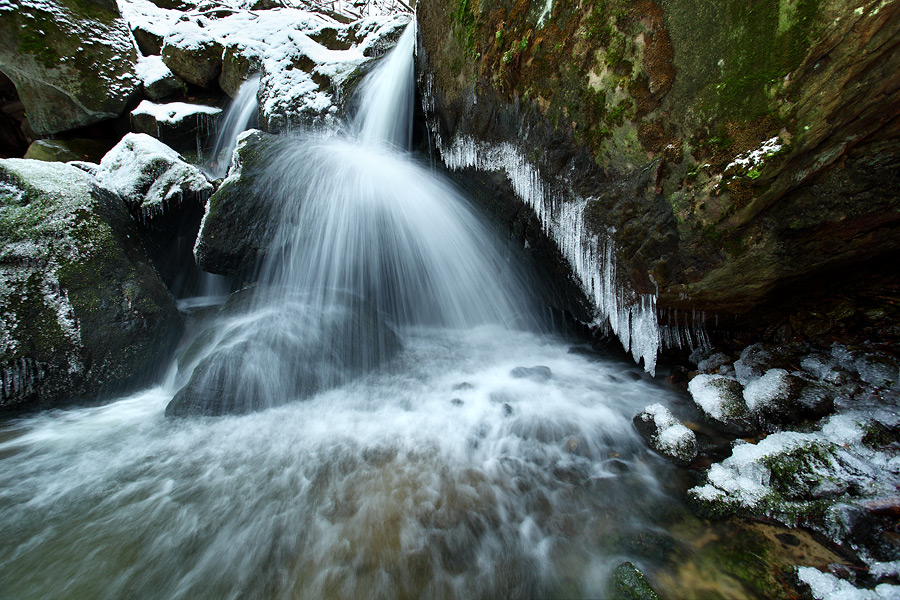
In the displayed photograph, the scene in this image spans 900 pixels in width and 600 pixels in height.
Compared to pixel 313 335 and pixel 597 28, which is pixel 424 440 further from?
pixel 597 28

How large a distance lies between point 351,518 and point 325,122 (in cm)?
837

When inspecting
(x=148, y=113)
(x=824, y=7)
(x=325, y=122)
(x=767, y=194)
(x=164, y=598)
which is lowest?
(x=164, y=598)

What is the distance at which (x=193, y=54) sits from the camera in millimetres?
10586

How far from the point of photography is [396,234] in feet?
19.4

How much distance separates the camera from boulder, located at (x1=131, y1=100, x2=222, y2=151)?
1009cm

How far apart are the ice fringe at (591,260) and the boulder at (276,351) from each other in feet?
9.07

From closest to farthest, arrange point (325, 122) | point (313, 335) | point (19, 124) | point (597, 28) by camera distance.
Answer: point (597, 28), point (313, 335), point (325, 122), point (19, 124)

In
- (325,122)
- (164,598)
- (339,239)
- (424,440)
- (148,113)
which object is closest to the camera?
(164,598)

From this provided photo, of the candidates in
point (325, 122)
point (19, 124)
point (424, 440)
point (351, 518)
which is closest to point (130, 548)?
point (351, 518)

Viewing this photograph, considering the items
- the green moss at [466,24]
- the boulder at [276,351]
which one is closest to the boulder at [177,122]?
the boulder at [276,351]

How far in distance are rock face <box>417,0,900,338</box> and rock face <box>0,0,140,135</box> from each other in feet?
39.6

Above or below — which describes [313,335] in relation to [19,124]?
below

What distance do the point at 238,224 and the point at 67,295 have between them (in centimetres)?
210

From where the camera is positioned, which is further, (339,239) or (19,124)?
(19,124)
